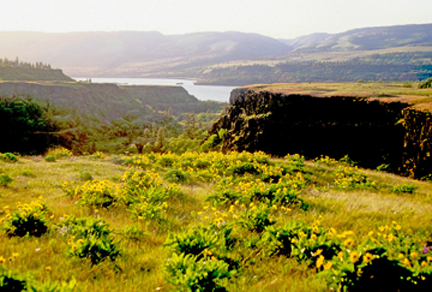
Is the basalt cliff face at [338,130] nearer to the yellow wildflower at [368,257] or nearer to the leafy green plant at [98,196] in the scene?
the yellow wildflower at [368,257]

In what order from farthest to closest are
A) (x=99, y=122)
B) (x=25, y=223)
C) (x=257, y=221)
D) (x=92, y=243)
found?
(x=99, y=122) → (x=257, y=221) → (x=25, y=223) → (x=92, y=243)

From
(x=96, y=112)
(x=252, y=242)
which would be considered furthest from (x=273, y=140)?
(x=96, y=112)

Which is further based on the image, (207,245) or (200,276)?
(207,245)

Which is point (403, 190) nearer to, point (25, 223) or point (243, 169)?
point (243, 169)

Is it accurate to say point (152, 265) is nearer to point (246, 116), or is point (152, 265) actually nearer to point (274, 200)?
point (274, 200)

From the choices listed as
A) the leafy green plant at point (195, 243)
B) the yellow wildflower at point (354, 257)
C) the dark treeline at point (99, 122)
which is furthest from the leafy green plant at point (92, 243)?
the dark treeline at point (99, 122)

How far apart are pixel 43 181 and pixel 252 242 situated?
25.8 feet

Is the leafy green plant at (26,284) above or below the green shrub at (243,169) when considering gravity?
above

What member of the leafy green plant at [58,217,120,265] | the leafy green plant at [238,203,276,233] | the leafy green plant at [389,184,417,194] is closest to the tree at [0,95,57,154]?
the leafy green plant at [58,217,120,265]

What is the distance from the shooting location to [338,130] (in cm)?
2370

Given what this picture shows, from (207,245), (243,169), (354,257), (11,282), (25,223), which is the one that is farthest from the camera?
(243,169)

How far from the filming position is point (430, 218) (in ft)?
18.9

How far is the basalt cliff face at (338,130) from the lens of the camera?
18.5 meters

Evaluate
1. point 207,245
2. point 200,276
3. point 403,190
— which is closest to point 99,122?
point 403,190
